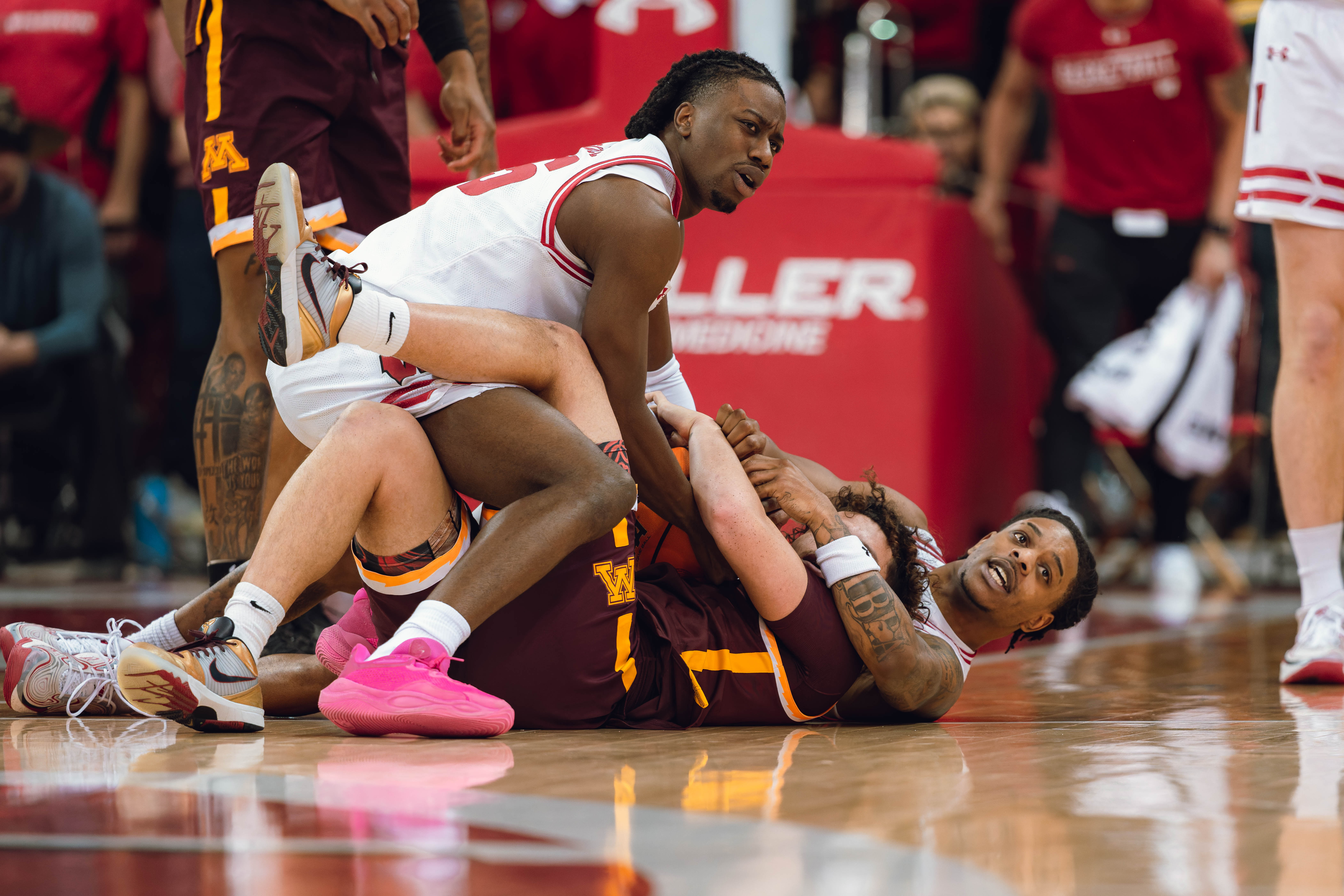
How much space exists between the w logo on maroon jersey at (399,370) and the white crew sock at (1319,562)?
1.77 metres

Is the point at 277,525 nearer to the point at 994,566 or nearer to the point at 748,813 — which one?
the point at 748,813

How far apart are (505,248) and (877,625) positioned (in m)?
0.82

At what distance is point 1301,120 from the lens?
9.64ft

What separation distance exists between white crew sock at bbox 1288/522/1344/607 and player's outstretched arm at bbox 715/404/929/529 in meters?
0.81

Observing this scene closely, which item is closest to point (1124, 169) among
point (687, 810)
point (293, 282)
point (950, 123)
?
point (950, 123)

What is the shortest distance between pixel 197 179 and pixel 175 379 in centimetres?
301

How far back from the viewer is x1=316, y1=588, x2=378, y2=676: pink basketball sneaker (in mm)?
2324

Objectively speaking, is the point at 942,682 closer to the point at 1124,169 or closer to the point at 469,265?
the point at 469,265

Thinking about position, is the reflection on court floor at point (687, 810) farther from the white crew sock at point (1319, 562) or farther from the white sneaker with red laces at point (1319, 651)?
the white crew sock at point (1319, 562)

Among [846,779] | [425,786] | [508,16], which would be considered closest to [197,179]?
[425,786]

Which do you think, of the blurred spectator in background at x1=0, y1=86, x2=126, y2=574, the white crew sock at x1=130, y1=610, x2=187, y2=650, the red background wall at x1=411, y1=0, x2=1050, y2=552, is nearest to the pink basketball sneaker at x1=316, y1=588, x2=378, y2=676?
the white crew sock at x1=130, y1=610, x2=187, y2=650

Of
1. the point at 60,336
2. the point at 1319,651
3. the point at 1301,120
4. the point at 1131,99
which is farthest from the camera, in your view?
the point at 1131,99

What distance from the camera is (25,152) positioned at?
16.8 ft

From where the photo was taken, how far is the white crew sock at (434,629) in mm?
1998
